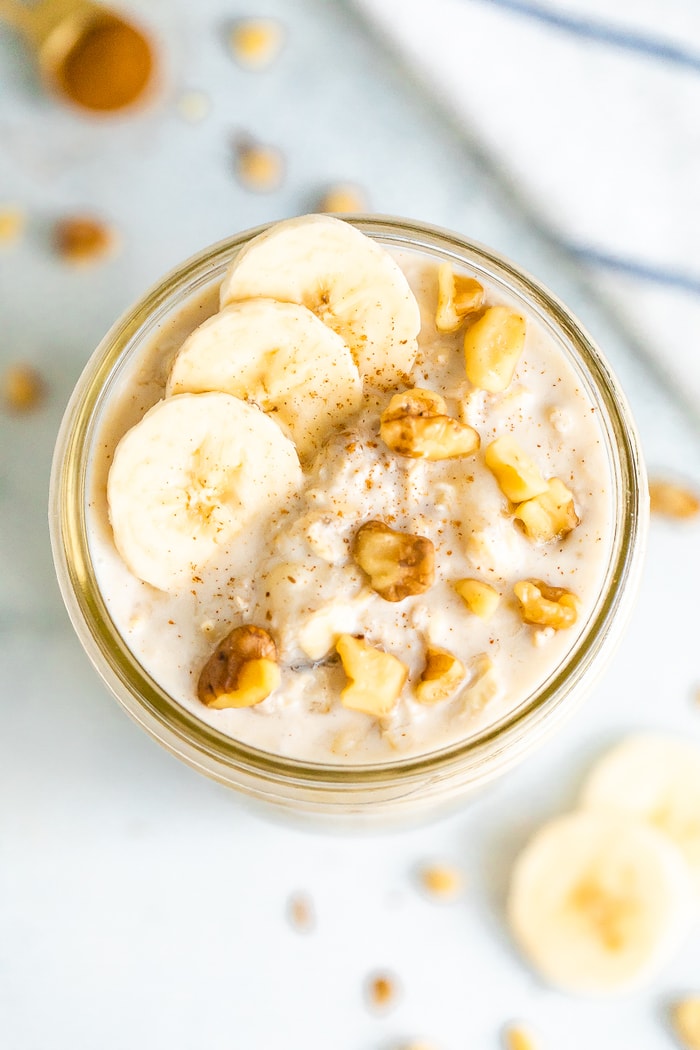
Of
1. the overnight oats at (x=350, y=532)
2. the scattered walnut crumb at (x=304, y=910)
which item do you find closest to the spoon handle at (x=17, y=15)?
the overnight oats at (x=350, y=532)

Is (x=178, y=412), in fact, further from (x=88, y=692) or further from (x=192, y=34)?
(x=192, y=34)

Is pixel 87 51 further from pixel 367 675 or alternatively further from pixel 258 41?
pixel 367 675

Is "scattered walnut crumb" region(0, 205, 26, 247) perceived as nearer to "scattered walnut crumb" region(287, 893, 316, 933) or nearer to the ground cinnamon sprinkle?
the ground cinnamon sprinkle

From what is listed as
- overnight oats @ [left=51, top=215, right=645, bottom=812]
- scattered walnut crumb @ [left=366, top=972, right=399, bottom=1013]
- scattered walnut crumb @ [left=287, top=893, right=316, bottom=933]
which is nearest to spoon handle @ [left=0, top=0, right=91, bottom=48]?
overnight oats @ [left=51, top=215, right=645, bottom=812]

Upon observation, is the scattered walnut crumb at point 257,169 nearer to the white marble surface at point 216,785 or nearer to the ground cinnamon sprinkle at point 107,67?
the white marble surface at point 216,785

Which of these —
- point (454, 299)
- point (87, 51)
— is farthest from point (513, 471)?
point (87, 51)

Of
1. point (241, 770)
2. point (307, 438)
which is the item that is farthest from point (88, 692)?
point (307, 438)
